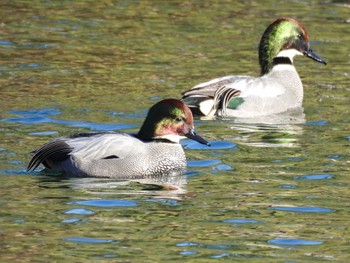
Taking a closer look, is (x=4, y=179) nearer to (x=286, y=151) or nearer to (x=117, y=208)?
(x=117, y=208)

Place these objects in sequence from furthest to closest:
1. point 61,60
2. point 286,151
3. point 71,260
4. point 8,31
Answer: point 8,31 → point 61,60 → point 286,151 → point 71,260

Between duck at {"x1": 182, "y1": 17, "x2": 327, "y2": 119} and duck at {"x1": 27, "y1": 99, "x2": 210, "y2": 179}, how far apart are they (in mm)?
2994

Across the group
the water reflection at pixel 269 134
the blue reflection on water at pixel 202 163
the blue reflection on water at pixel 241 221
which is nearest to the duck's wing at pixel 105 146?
the blue reflection on water at pixel 202 163

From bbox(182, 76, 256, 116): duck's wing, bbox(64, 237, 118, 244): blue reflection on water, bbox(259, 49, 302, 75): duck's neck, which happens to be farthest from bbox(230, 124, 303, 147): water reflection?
bbox(64, 237, 118, 244): blue reflection on water

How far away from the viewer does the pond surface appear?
9648 millimetres

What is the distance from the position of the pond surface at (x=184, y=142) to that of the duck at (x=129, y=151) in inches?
7.0

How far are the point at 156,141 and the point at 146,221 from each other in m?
2.03

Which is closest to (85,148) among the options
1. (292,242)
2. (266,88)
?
(292,242)

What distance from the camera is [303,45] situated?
650 inches

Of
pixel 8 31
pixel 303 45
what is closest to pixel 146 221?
pixel 303 45

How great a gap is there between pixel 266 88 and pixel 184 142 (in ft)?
7.52

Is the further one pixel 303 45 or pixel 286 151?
pixel 303 45

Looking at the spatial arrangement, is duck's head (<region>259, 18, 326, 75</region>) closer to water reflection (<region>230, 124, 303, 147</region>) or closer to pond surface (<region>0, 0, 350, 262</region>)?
pond surface (<region>0, 0, 350, 262</region>)

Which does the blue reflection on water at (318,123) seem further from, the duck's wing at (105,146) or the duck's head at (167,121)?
the duck's wing at (105,146)
